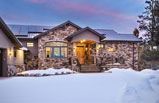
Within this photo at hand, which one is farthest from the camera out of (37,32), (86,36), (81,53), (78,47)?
(37,32)

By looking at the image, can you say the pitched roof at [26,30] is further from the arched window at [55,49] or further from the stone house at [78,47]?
the arched window at [55,49]

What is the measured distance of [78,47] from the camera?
1406 inches

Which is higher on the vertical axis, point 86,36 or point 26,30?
point 26,30

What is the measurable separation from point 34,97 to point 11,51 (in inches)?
685

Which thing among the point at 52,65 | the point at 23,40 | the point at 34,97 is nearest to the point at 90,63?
the point at 52,65

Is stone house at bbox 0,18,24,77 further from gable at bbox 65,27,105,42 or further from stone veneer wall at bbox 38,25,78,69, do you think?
gable at bbox 65,27,105,42

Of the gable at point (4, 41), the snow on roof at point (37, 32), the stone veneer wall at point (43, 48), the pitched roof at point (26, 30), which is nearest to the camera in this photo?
the gable at point (4, 41)

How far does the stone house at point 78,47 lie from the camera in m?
34.0

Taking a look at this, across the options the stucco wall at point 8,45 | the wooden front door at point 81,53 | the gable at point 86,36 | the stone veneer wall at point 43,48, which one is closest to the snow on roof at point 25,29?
the stone veneer wall at point 43,48

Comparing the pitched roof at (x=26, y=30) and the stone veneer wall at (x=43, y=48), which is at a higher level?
the pitched roof at (x=26, y=30)

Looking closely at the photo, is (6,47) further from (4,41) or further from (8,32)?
(8,32)

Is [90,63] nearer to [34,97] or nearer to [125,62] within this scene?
[125,62]

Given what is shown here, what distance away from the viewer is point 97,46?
3525 cm

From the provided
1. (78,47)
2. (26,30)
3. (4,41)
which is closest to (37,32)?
(26,30)
